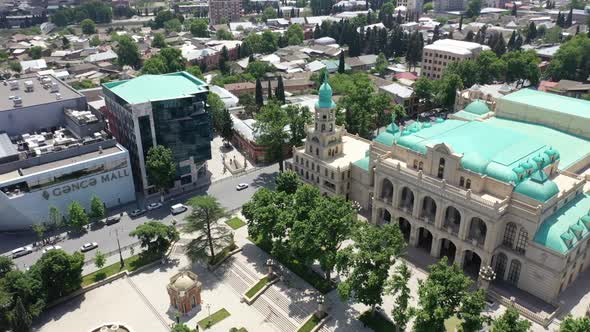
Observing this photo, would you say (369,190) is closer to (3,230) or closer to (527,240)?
(527,240)

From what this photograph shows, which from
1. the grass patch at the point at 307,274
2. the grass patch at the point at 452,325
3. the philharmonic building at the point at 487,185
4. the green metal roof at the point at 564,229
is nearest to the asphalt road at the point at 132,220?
the philharmonic building at the point at 487,185

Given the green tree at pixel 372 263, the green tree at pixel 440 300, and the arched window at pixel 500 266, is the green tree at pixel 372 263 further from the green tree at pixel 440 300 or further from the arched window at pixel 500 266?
the arched window at pixel 500 266

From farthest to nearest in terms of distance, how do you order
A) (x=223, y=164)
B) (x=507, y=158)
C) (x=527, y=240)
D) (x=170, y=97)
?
(x=223, y=164) < (x=170, y=97) < (x=507, y=158) < (x=527, y=240)

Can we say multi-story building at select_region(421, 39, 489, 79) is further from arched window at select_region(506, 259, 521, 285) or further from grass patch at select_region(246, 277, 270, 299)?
grass patch at select_region(246, 277, 270, 299)

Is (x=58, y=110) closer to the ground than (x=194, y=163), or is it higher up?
higher up

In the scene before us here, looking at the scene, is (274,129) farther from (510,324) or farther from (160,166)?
(510,324)

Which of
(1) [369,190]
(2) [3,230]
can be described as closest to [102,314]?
(2) [3,230]
